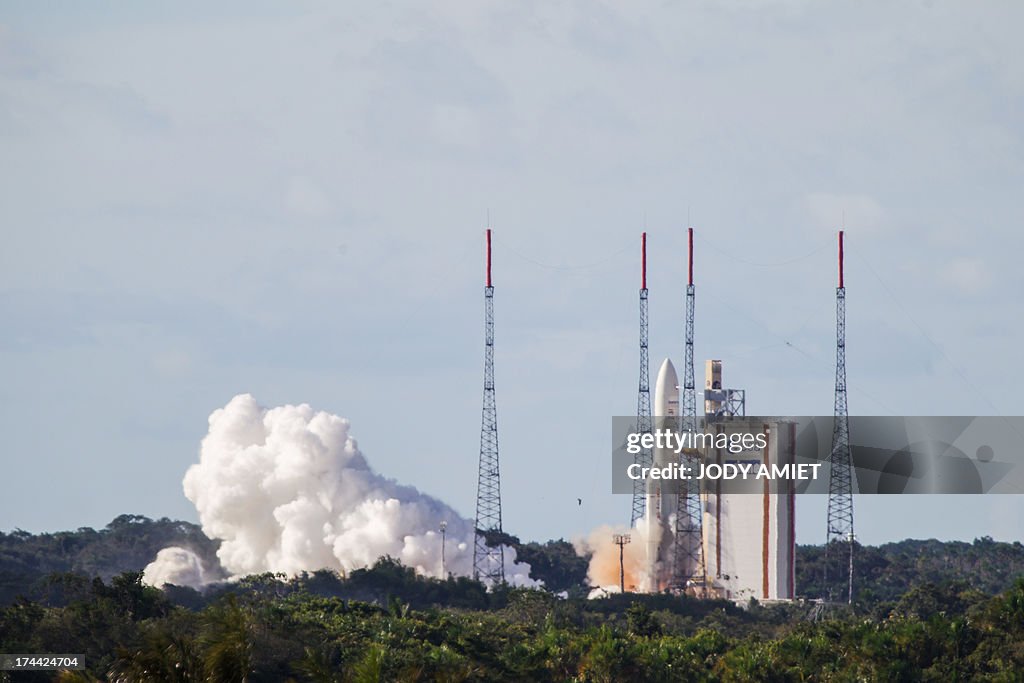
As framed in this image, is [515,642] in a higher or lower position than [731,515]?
lower

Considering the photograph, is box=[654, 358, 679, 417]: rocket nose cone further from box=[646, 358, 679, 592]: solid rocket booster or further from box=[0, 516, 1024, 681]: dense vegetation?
box=[0, 516, 1024, 681]: dense vegetation

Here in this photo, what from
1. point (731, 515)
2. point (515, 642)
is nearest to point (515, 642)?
point (515, 642)

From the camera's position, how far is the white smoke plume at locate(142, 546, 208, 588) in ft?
557

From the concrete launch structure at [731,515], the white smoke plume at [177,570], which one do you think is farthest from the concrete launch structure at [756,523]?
the white smoke plume at [177,570]

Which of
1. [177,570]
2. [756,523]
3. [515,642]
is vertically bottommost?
[515,642]

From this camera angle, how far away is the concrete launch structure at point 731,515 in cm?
15962

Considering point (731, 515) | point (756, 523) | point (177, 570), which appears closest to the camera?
point (756, 523)

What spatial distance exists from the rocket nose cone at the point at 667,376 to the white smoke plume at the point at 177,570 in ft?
142

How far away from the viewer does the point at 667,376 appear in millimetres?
164125

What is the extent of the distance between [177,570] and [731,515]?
49.5 meters

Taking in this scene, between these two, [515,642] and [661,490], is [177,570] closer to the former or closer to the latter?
[661,490]

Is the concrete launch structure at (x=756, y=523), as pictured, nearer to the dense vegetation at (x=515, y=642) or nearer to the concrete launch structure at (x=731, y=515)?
the concrete launch structure at (x=731, y=515)

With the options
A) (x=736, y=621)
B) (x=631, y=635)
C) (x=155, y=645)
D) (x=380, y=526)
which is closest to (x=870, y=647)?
(x=631, y=635)

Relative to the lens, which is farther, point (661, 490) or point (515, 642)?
point (661, 490)
